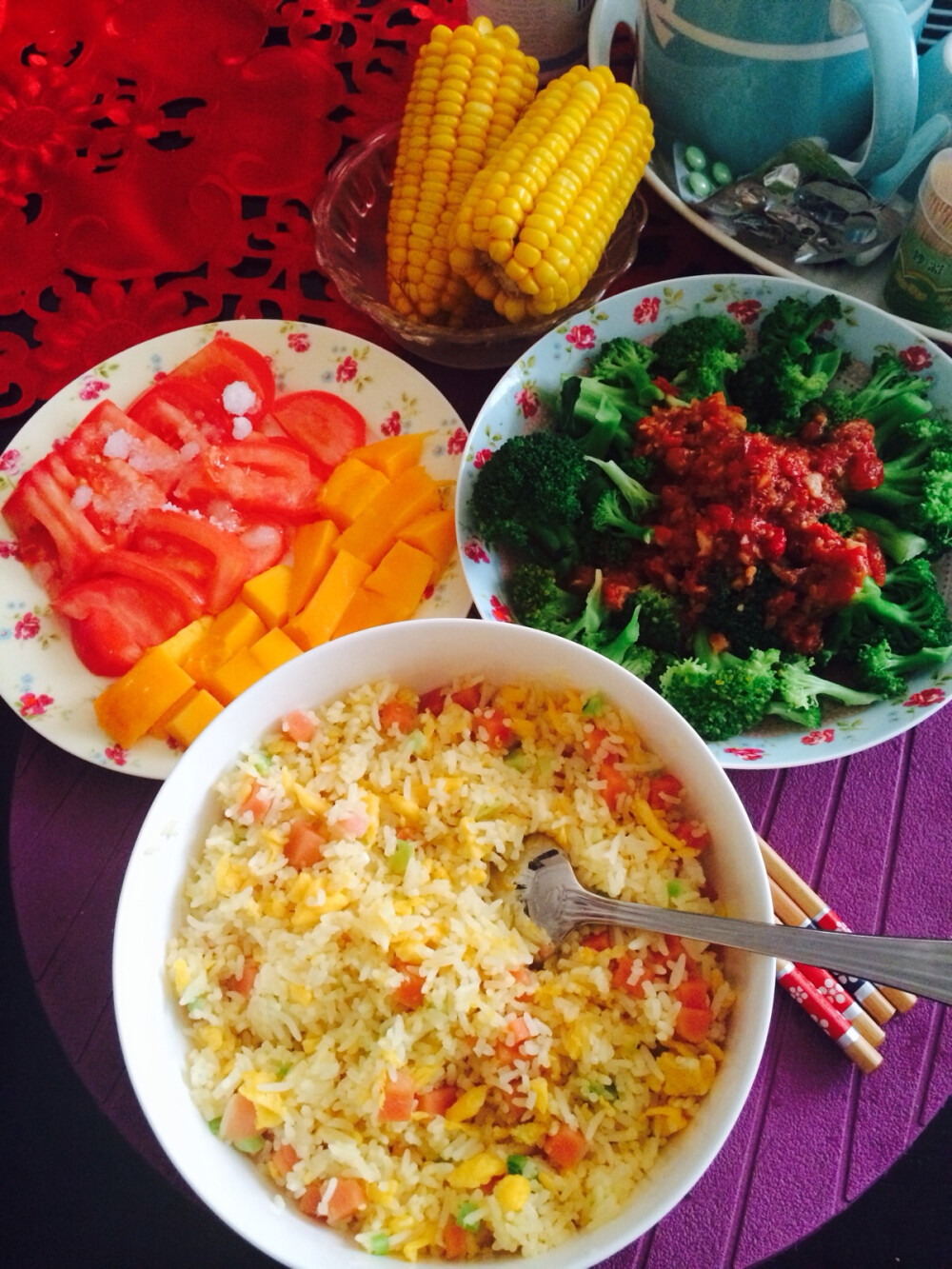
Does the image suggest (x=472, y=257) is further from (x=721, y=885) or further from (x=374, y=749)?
(x=721, y=885)

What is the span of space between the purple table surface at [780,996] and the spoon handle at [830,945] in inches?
16.4

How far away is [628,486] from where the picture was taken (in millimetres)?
1829

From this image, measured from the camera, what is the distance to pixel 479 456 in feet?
6.14

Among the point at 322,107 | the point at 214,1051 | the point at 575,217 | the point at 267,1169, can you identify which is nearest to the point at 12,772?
the point at 214,1051

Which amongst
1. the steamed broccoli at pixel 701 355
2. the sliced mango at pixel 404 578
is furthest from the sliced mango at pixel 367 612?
the steamed broccoli at pixel 701 355

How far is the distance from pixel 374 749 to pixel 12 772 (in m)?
0.86

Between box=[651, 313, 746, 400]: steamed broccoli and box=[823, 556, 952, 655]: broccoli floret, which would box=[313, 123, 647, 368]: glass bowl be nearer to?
box=[651, 313, 746, 400]: steamed broccoli

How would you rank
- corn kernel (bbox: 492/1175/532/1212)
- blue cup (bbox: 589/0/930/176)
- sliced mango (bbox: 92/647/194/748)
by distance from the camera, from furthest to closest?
sliced mango (bbox: 92/647/194/748)
blue cup (bbox: 589/0/930/176)
corn kernel (bbox: 492/1175/532/1212)

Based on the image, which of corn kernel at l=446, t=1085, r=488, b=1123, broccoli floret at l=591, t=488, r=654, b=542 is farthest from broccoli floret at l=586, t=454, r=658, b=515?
corn kernel at l=446, t=1085, r=488, b=1123

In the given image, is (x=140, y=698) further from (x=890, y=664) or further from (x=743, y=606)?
(x=890, y=664)

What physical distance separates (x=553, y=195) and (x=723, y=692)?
105cm

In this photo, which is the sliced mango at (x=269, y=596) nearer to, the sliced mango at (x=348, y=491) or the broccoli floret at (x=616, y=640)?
the sliced mango at (x=348, y=491)

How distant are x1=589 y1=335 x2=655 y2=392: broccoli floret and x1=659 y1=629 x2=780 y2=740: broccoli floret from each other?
0.62 meters

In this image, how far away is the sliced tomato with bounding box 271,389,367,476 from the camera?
2117 millimetres
